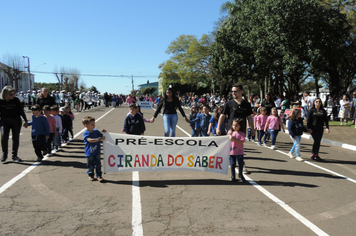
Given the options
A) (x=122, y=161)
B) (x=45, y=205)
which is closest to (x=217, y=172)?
(x=122, y=161)

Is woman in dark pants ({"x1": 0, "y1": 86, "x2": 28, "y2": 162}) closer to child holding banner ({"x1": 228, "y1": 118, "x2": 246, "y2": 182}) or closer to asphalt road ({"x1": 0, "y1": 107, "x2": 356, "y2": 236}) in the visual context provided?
asphalt road ({"x1": 0, "y1": 107, "x2": 356, "y2": 236})

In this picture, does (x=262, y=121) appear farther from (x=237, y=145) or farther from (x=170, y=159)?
(x=170, y=159)

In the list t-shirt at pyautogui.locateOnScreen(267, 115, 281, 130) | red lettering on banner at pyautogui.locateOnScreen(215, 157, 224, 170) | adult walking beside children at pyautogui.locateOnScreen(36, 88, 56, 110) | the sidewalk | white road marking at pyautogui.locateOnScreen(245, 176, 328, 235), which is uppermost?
adult walking beside children at pyautogui.locateOnScreen(36, 88, 56, 110)

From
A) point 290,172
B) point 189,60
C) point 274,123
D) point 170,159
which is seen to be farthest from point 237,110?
point 189,60

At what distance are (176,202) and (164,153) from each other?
1424 millimetres

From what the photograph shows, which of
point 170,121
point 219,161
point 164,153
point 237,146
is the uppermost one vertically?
point 170,121

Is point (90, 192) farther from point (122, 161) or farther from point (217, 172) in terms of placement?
point (217, 172)

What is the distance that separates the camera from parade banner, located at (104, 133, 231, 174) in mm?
6156

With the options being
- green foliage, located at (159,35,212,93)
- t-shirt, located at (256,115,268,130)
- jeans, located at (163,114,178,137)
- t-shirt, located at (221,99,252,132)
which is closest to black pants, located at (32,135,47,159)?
jeans, located at (163,114,178,137)

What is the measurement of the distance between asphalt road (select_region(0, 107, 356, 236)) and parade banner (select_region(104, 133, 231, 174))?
0.29 metres

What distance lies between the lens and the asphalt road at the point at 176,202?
13.3 ft

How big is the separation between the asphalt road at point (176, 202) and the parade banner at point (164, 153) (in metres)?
0.29

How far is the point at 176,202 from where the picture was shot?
196 inches

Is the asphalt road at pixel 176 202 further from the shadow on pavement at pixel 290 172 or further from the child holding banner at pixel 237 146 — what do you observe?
the child holding banner at pixel 237 146
